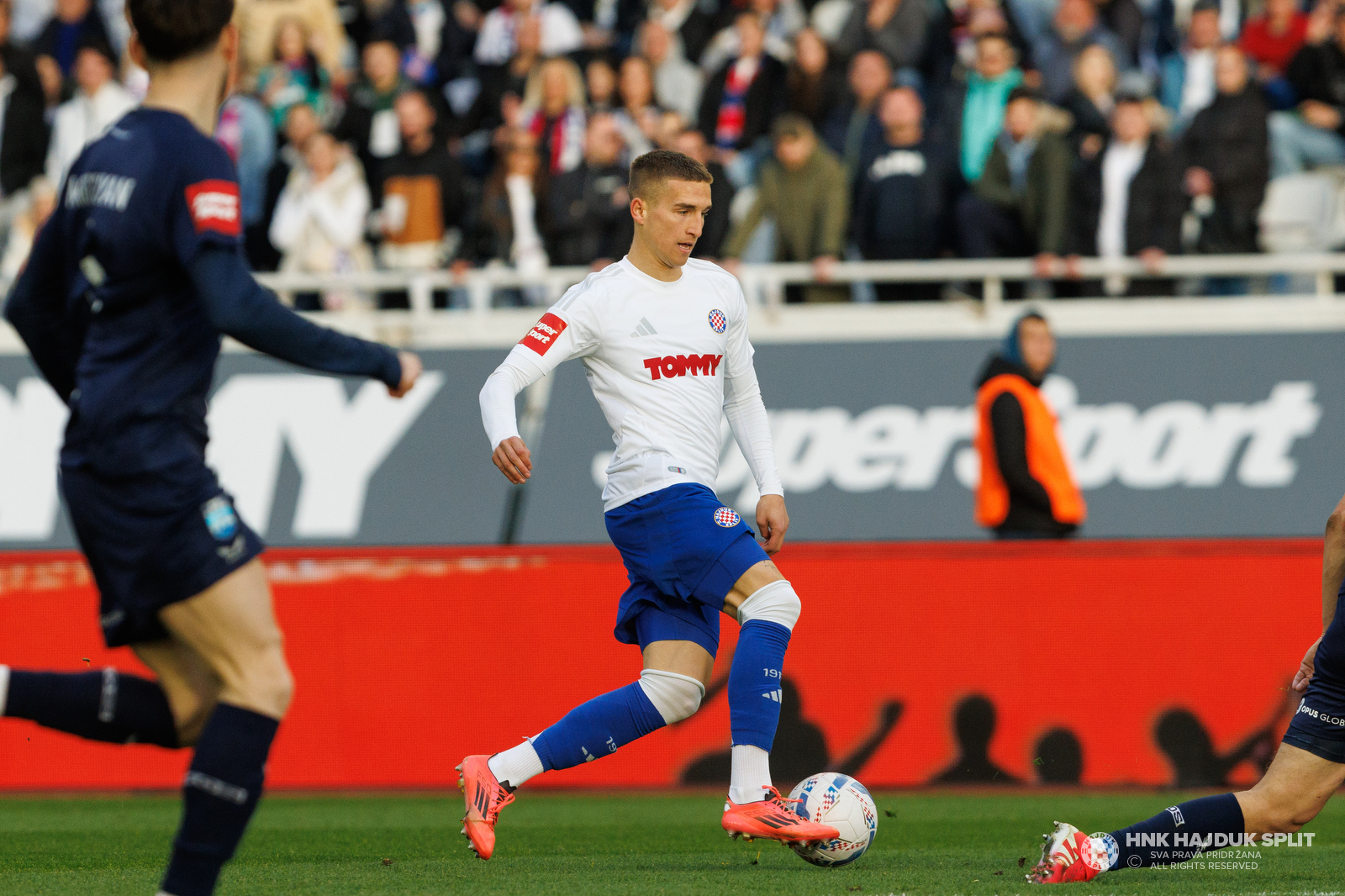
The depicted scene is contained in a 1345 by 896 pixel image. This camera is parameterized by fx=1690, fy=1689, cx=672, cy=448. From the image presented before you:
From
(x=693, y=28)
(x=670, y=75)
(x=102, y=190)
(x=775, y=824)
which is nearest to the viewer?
(x=102, y=190)

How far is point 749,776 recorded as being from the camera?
18.4 ft

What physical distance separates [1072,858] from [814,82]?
946cm

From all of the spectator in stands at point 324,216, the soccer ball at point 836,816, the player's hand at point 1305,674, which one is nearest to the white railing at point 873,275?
the spectator in stands at point 324,216

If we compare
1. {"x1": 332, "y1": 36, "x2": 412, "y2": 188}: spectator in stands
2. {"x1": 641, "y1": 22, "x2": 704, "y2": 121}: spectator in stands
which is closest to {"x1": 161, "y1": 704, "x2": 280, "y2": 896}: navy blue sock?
{"x1": 332, "y1": 36, "x2": 412, "y2": 188}: spectator in stands

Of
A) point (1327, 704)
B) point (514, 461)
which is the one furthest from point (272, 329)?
point (1327, 704)

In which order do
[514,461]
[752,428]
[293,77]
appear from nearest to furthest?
[514,461] < [752,428] < [293,77]

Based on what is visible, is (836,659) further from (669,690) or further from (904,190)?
(904,190)

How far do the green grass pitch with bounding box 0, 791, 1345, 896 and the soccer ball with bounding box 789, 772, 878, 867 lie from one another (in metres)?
0.07

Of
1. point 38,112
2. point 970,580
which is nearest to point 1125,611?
point 970,580

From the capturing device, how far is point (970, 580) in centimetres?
901

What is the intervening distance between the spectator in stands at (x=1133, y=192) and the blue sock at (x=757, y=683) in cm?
766

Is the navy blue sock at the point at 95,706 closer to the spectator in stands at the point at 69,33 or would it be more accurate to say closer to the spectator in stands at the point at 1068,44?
the spectator in stands at the point at 1068,44

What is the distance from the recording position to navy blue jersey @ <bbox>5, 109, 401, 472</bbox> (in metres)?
3.88

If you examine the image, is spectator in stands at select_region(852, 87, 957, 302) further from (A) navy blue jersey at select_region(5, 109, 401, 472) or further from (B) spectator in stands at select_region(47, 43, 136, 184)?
(A) navy blue jersey at select_region(5, 109, 401, 472)
